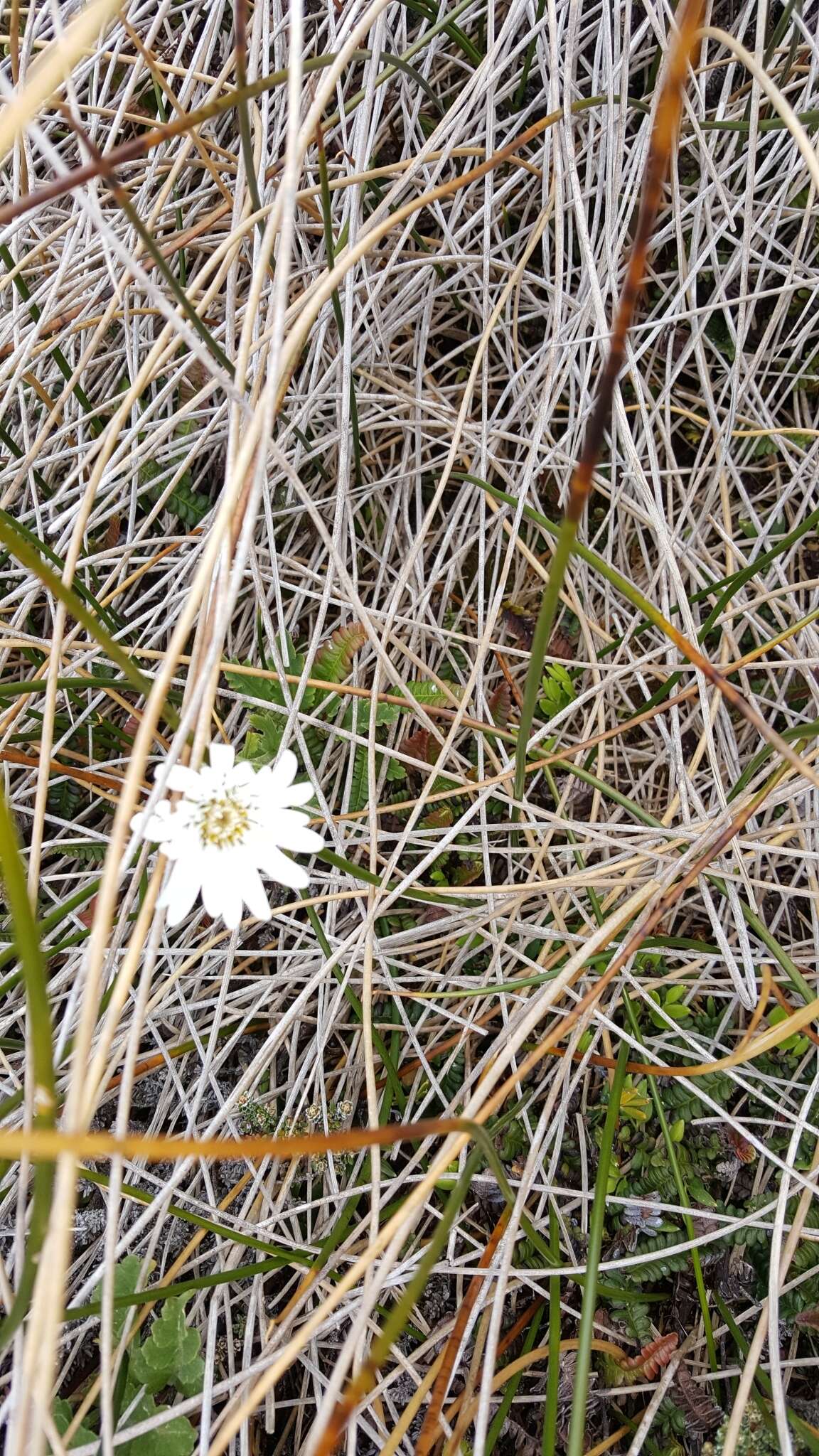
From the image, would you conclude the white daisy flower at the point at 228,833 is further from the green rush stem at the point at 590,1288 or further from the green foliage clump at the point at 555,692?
the green foliage clump at the point at 555,692

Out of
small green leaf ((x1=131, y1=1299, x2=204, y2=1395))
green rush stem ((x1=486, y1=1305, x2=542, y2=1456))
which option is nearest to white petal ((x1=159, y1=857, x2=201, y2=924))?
small green leaf ((x1=131, y1=1299, x2=204, y2=1395))

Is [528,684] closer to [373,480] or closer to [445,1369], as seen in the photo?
[445,1369]

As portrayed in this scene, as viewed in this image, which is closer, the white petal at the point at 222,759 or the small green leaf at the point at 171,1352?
the white petal at the point at 222,759

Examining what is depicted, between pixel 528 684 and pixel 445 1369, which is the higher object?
pixel 528 684

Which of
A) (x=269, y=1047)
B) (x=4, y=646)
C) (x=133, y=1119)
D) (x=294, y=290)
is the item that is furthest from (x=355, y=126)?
(x=133, y=1119)

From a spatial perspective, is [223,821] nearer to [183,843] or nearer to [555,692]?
Answer: [183,843]

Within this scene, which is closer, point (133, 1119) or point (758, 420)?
point (133, 1119)

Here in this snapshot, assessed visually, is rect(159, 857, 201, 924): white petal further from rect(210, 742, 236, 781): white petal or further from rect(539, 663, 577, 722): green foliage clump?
rect(539, 663, 577, 722): green foliage clump

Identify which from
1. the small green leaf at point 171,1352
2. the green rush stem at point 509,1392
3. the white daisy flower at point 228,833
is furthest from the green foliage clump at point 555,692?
the small green leaf at point 171,1352
